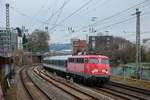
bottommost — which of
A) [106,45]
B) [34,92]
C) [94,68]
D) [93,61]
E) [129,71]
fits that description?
[34,92]

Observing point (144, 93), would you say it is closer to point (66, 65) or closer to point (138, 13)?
point (138, 13)

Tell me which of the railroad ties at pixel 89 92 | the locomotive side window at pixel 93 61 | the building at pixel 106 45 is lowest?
the railroad ties at pixel 89 92

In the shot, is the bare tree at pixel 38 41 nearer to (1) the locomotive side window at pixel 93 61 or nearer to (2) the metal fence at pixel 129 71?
(2) the metal fence at pixel 129 71

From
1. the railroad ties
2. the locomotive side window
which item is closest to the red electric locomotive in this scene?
the locomotive side window

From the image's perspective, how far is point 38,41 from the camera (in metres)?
131

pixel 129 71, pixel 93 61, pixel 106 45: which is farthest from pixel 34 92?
pixel 106 45

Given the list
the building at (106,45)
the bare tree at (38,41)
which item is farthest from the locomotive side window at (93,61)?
the bare tree at (38,41)

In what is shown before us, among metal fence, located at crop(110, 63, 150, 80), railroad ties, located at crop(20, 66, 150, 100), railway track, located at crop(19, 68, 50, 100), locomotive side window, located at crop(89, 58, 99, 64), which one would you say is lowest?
railway track, located at crop(19, 68, 50, 100)

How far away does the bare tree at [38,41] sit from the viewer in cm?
12406

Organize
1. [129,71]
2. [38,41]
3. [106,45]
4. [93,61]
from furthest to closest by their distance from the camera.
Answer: [38,41]
[106,45]
[129,71]
[93,61]

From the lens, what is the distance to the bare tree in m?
A: 124

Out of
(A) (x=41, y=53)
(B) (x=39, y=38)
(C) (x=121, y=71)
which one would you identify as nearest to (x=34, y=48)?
(A) (x=41, y=53)

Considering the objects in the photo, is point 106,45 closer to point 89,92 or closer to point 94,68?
point 94,68

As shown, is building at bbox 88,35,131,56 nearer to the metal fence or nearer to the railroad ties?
the metal fence
